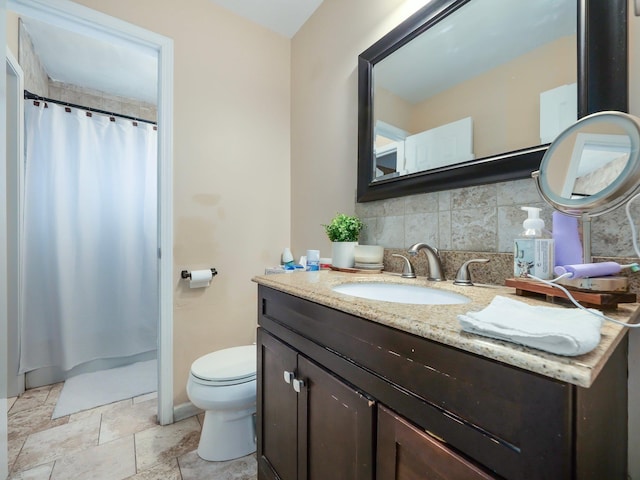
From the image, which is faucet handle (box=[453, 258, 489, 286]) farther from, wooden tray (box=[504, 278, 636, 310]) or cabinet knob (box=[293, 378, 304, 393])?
cabinet knob (box=[293, 378, 304, 393])

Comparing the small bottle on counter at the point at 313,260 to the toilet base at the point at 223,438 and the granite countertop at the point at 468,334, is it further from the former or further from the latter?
the toilet base at the point at 223,438

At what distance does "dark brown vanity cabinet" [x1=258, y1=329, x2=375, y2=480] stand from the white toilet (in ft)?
0.74

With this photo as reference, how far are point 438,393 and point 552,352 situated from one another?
0.65ft

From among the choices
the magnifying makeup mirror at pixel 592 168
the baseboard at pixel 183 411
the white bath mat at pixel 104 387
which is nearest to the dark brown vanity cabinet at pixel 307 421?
the magnifying makeup mirror at pixel 592 168

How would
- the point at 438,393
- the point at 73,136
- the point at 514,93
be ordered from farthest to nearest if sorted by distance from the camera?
1. the point at 73,136
2. the point at 514,93
3. the point at 438,393

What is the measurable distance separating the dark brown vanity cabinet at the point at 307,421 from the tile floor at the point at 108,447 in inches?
17.0

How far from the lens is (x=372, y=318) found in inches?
22.7

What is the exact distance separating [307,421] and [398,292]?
51 cm

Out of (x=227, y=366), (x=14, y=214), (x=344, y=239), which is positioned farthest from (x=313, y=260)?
(x=14, y=214)

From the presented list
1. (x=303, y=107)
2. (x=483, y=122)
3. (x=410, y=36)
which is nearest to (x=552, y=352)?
(x=483, y=122)

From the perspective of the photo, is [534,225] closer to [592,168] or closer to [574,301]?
[592,168]

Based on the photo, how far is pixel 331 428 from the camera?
0.72 m

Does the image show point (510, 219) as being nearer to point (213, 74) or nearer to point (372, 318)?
point (372, 318)

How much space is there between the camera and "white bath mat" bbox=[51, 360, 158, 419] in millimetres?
1749
